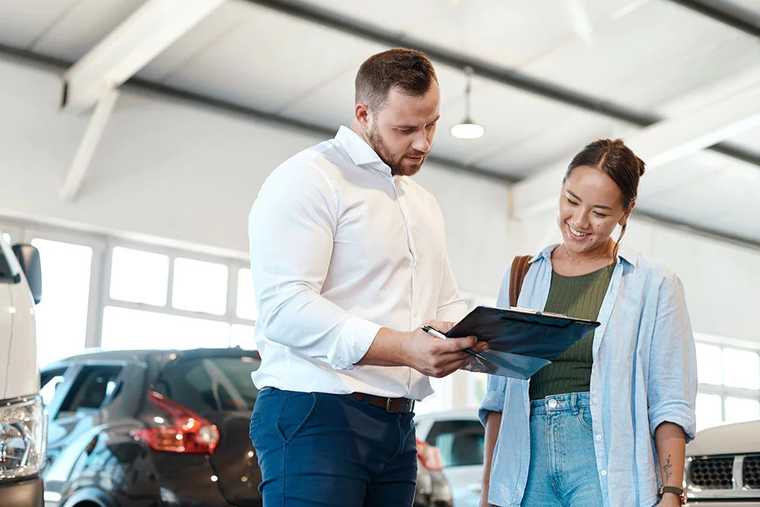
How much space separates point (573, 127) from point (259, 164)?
3910mm

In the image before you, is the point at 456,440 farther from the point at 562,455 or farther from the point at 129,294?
the point at 562,455

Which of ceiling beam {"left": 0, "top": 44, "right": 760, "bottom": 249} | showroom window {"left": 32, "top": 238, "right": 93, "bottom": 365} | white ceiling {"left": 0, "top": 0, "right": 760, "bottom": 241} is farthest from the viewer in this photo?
showroom window {"left": 32, "top": 238, "right": 93, "bottom": 365}

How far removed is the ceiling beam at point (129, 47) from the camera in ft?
33.5

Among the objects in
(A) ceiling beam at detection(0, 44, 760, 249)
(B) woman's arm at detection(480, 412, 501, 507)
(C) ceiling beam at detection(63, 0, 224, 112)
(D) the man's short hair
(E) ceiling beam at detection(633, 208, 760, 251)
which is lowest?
(B) woman's arm at detection(480, 412, 501, 507)

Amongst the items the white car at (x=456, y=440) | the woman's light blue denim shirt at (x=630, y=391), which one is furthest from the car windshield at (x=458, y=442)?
the woman's light blue denim shirt at (x=630, y=391)

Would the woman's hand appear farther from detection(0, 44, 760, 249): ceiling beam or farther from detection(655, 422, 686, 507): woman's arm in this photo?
detection(0, 44, 760, 249): ceiling beam

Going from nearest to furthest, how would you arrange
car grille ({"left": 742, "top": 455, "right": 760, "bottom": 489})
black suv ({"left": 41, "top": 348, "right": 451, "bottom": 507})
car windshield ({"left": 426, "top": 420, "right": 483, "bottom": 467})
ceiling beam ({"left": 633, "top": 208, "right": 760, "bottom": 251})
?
car grille ({"left": 742, "top": 455, "right": 760, "bottom": 489}) → black suv ({"left": 41, "top": 348, "right": 451, "bottom": 507}) → car windshield ({"left": 426, "top": 420, "right": 483, "bottom": 467}) → ceiling beam ({"left": 633, "top": 208, "right": 760, "bottom": 251})

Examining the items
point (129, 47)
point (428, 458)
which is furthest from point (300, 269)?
point (129, 47)

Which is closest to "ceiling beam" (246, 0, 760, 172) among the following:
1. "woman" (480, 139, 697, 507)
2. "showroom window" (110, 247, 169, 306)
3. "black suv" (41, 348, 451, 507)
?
"showroom window" (110, 247, 169, 306)

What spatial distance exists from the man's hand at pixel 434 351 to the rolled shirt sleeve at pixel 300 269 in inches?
3.3

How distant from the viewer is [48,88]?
12094 mm

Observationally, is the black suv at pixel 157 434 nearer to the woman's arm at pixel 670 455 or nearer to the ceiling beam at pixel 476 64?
the woman's arm at pixel 670 455

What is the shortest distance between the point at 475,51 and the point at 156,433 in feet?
25.7

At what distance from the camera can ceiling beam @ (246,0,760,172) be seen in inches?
437
